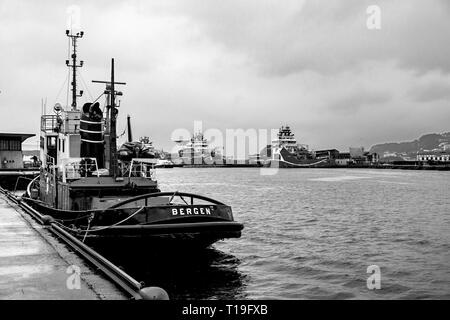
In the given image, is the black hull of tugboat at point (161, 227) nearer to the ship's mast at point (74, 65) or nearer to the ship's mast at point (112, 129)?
the ship's mast at point (112, 129)

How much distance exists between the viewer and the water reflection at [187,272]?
13.7 metres

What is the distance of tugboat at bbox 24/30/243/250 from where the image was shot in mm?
15109

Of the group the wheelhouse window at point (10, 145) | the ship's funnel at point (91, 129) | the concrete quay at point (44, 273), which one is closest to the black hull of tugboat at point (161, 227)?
the concrete quay at point (44, 273)

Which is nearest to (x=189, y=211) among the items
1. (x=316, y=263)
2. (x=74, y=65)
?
(x=316, y=263)

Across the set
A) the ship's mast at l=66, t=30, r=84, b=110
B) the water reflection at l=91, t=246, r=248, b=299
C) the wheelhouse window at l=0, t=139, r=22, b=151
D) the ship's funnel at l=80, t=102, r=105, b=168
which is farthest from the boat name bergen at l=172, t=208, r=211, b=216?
the wheelhouse window at l=0, t=139, r=22, b=151

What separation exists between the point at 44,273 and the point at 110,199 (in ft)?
27.7

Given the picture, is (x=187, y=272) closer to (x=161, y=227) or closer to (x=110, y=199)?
(x=161, y=227)

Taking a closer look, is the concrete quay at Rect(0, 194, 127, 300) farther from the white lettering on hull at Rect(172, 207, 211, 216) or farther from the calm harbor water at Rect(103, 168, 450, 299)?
the white lettering on hull at Rect(172, 207, 211, 216)

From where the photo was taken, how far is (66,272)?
998cm

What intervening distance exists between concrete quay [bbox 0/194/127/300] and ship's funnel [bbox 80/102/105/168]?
8.17 m

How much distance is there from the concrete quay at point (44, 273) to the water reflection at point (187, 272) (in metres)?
2.88
